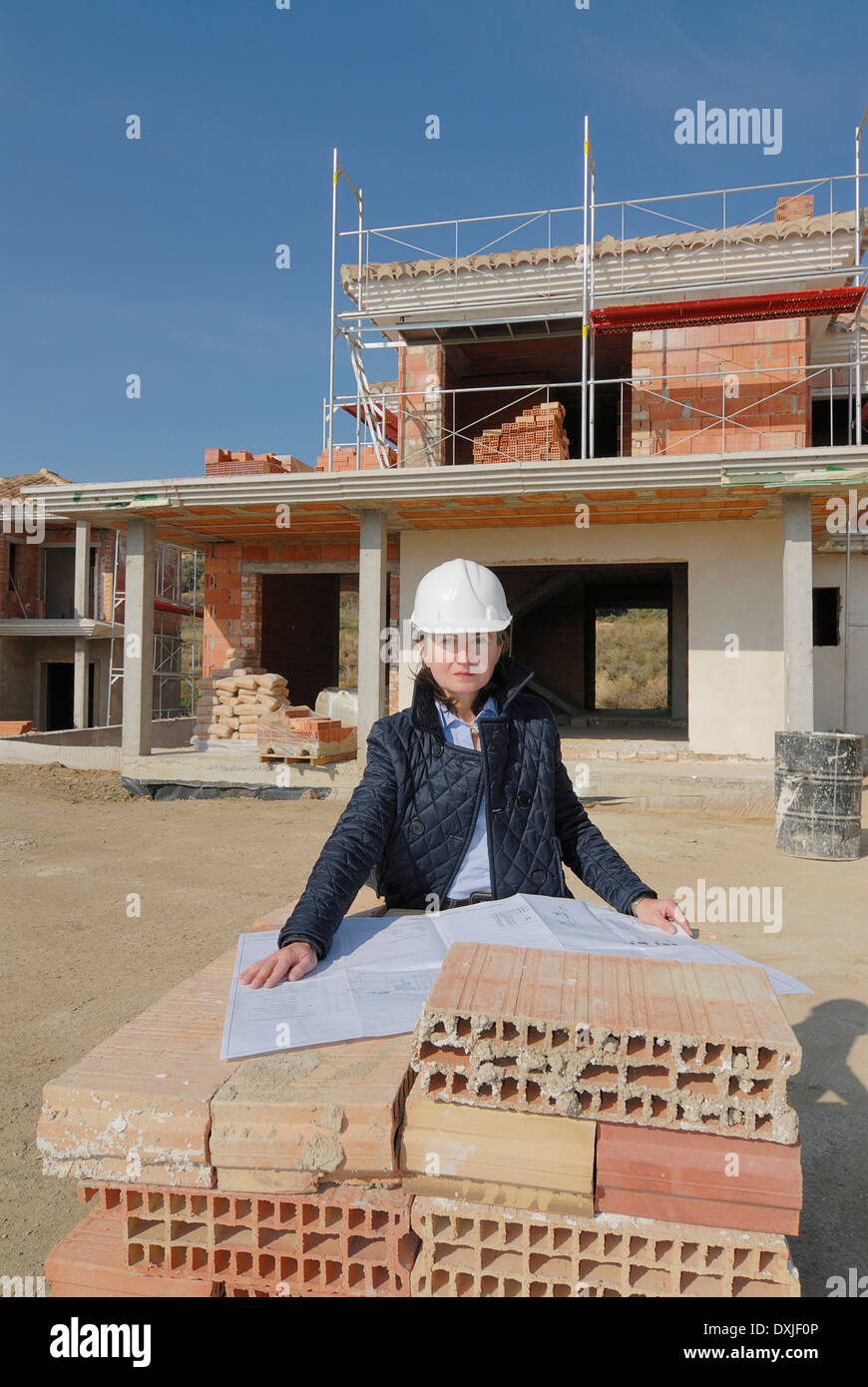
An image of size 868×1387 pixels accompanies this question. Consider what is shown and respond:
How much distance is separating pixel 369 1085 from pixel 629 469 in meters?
8.48

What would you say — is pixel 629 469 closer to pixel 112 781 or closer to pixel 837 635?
pixel 837 635

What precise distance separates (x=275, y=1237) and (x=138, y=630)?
1034 centimetres

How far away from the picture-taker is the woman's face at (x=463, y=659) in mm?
2389

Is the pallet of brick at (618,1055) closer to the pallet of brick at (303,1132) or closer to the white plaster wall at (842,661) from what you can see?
the pallet of brick at (303,1132)

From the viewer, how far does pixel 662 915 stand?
7.32 ft

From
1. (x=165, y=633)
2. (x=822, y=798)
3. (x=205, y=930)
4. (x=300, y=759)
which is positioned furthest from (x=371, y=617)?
(x=165, y=633)

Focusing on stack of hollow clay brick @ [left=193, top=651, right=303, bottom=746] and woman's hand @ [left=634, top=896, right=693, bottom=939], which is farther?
stack of hollow clay brick @ [left=193, top=651, right=303, bottom=746]

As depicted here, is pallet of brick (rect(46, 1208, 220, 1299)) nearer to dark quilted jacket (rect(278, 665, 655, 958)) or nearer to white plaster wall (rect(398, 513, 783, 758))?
dark quilted jacket (rect(278, 665, 655, 958))

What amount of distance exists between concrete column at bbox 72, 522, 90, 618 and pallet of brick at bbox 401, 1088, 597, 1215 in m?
Answer: 23.6

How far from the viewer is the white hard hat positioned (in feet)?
7.70

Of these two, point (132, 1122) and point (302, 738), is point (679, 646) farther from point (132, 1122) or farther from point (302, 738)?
point (132, 1122)

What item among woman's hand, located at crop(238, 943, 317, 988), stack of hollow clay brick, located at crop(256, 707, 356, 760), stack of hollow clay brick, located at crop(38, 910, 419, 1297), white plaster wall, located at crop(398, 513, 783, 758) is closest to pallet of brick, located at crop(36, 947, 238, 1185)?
stack of hollow clay brick, located at crop(38, 910, 419, 1297)

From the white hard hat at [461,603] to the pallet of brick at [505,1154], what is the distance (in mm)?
1293
